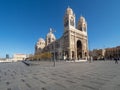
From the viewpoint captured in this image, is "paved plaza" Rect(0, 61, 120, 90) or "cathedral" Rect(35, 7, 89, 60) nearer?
"paved plaza" Rect(0, 61, 120, 90)

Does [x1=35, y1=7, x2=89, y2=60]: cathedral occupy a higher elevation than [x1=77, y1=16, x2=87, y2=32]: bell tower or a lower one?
lower

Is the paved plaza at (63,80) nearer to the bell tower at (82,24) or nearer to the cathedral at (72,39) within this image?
the cathedral at (72,39)

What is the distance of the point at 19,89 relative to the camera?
21.0 ft

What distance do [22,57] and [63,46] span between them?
108 m

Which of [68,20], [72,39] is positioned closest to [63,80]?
[72,39]

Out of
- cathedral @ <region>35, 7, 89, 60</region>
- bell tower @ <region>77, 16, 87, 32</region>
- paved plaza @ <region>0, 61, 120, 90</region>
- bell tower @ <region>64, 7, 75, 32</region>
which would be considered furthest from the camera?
bell tower @ <region>77, 16, 87, 32</region>

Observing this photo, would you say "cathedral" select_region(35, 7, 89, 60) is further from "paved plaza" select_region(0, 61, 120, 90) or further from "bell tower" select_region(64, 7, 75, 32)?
"paved plaza" select_region(0, 61, 120, 90)

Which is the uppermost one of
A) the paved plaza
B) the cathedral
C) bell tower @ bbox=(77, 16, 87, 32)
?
bell tower @ bbox=(77, 16, 87, 32)

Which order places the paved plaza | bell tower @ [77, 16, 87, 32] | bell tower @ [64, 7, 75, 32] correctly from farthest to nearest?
bell tower @ [77, 16, 87, 32] → bell tower @ [64, 7, 75, 32] → the paved plaza

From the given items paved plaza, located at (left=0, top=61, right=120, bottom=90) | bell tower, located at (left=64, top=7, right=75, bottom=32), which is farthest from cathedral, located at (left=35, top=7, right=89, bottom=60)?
paved plaza, located at (left=0, top=61, right=120, bottom=90)

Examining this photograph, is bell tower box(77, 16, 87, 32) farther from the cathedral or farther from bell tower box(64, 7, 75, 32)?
bell tower box(64, 7, 75, 32)

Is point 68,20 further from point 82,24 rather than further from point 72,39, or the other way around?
point 82,24

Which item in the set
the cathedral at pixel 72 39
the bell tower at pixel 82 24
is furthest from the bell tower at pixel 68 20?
the bell tower at pixel 82 24

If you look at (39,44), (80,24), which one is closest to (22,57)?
(39,44)
